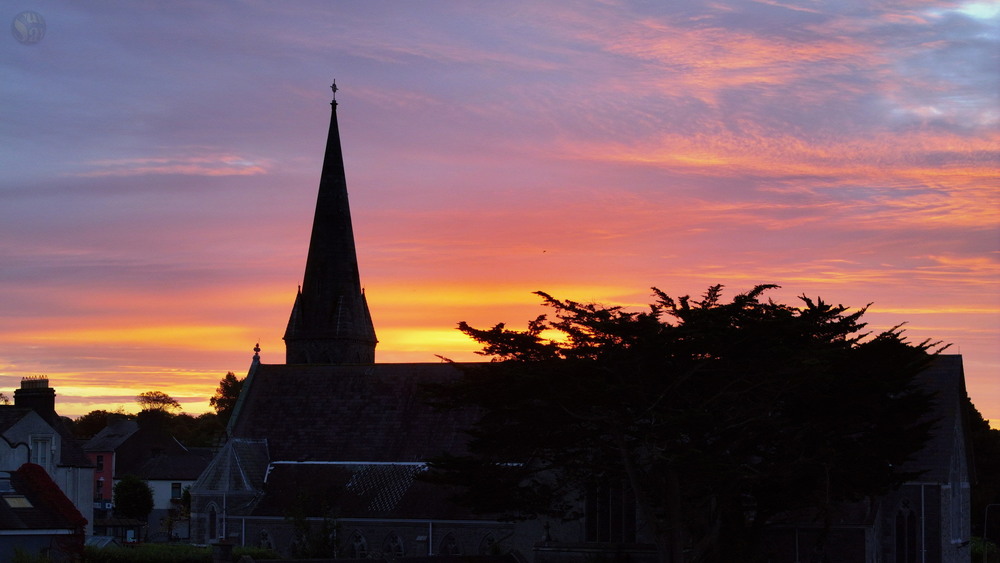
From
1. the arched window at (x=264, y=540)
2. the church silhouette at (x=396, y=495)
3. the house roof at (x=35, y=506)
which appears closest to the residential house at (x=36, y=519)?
the house roof at (x=35, y=506)

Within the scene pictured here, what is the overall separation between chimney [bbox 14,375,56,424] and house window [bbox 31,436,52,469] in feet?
3.20

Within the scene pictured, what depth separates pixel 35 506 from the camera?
50.4m

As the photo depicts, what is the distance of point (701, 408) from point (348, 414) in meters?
28.4

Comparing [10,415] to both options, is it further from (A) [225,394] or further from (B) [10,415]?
(A) [225,394]

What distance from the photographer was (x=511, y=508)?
143 ft

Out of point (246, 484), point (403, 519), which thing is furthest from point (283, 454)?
point (403, 519)

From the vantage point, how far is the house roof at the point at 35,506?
48522mm

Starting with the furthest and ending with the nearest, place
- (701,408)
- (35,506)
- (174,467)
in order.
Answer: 1. (174,467)
2. (35,506)
3. (701,408)

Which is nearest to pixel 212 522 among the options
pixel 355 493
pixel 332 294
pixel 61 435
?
pixel 355 493

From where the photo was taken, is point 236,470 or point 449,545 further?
point 236,470

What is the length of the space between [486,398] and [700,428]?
7318 millimetres

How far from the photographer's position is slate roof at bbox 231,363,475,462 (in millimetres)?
61906

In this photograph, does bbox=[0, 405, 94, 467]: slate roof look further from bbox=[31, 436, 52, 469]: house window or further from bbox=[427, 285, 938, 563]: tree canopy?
bbox=[427, 285, 938, 563]: tree canopy

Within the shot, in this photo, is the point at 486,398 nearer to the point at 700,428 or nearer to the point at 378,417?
the point at 700,428
